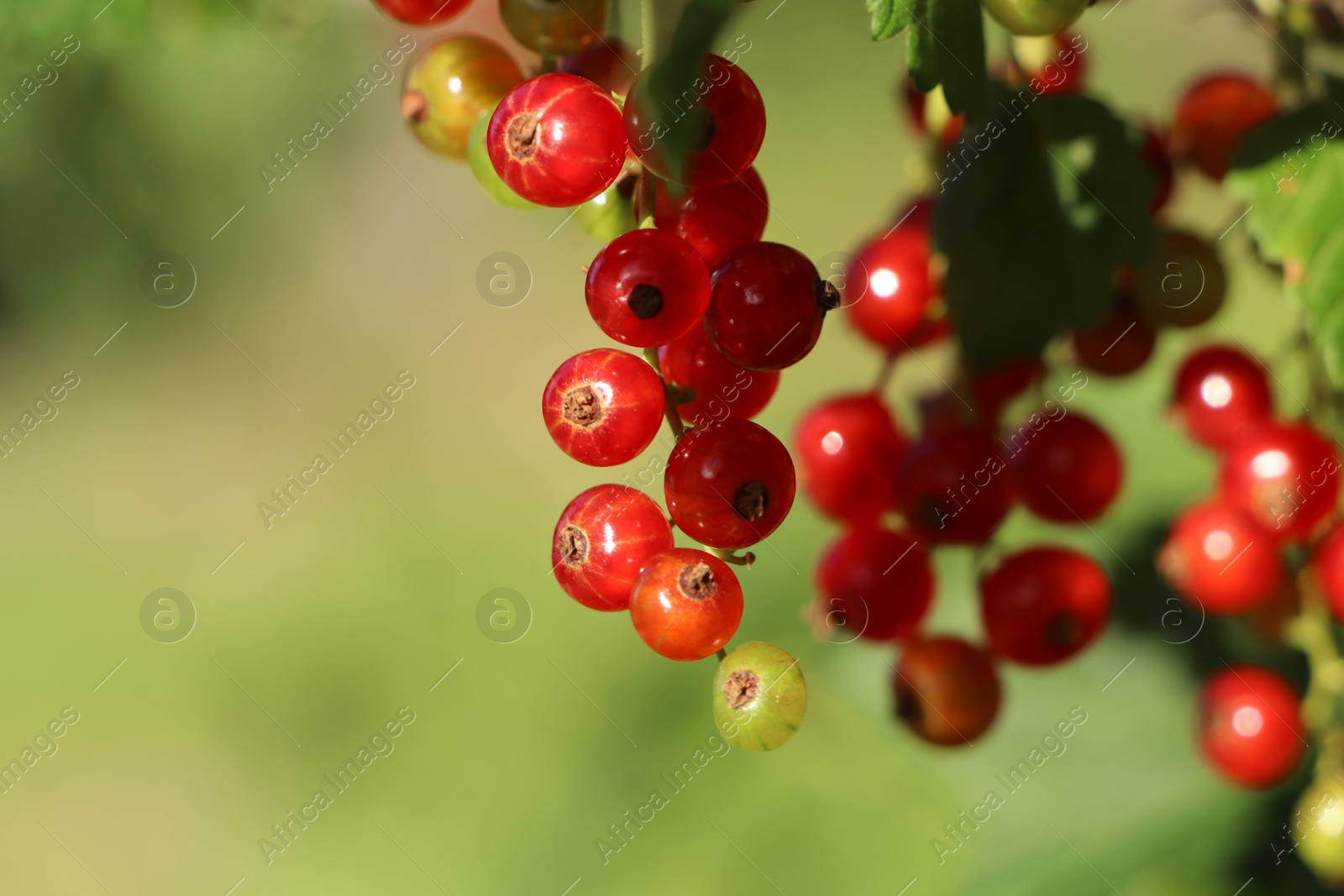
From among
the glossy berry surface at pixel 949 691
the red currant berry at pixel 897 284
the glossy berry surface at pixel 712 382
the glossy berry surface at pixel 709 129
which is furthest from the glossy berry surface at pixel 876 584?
the glossy berry surface at pixel 709 129

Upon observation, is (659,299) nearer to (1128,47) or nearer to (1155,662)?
(1155,662)

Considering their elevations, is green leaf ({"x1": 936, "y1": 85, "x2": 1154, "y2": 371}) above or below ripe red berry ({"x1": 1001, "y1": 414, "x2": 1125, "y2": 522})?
above

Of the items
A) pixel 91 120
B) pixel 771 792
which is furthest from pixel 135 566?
pixel 771 792

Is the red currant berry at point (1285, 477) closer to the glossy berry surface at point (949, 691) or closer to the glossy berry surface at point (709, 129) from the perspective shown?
the glossy berry surface at point (949, 691)

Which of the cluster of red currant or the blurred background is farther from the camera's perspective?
the blurred background

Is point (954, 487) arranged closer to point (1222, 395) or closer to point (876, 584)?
point (876, 584)

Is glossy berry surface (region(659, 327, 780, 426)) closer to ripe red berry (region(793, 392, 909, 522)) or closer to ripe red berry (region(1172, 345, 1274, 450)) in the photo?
ripe red berry (region(793, 392, 909, 522))

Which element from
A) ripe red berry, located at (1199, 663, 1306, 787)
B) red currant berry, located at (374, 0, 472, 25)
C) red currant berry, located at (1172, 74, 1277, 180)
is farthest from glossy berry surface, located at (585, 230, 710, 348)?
ripe red berry, located at (1199, 663, 1306, 787)
